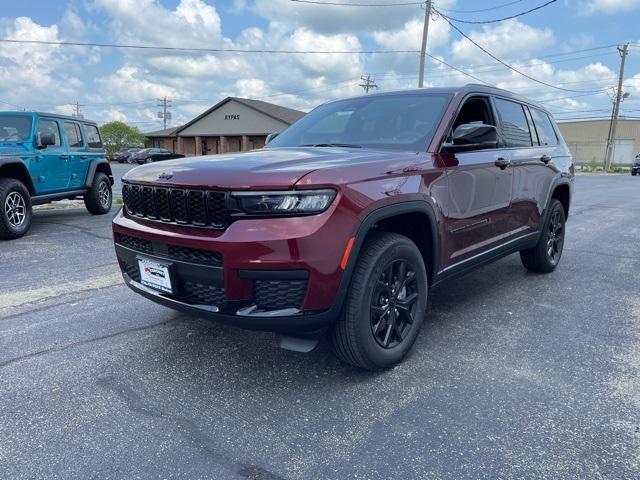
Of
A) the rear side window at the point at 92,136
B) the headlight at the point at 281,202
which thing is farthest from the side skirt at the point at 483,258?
the rear side window at the point at 92,136

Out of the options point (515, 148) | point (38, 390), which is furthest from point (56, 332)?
point (515, 148)

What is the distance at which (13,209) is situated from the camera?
23.1ft

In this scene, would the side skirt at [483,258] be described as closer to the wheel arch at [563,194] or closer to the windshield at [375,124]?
the wheel arch at [563,194]

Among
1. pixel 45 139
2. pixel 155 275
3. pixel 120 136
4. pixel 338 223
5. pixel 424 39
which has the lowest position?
pixel 155 275

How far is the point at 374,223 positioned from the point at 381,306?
528 mm

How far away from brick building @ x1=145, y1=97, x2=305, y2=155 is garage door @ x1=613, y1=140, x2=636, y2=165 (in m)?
49.3

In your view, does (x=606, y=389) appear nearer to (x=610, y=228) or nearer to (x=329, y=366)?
(x=329, y=366)

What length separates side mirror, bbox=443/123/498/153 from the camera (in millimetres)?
3203

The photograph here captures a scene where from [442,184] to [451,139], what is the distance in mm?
384

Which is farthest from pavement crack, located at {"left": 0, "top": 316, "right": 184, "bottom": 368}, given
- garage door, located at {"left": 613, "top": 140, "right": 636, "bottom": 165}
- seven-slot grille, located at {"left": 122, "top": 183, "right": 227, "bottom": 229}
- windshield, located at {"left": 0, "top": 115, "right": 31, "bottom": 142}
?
garage door, located at {"left": 613, "top": 140, "right": 636, "bottom": 165}

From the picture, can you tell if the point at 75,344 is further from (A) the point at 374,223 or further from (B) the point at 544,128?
(B) the point at 544,128

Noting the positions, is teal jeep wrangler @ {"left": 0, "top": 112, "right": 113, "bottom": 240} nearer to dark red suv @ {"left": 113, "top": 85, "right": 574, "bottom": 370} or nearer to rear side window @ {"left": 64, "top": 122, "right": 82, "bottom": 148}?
rear side window @ {"left": 64, "top": 122, "right": 82, "bottom": 148}

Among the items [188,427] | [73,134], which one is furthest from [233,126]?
[188,427]

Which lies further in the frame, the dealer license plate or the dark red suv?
the dealer license plate
